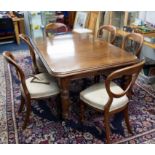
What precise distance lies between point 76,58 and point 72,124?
689 millimetres

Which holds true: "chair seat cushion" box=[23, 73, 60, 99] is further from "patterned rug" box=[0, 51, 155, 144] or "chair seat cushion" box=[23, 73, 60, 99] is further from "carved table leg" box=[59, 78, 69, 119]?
"patterned rug" box=[0, 51, 155, 144]

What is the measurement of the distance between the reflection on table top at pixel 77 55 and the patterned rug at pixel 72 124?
61cm

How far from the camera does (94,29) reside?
151 inches

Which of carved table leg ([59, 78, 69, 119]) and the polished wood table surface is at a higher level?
the polished wood table surface

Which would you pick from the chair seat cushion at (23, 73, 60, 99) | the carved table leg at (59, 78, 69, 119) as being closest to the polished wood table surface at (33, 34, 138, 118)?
Result: the carved table leg at (59, 78, 69, 119)

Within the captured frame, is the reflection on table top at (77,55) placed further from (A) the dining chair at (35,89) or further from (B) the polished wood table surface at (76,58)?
(A) the dining chair at (35,89)

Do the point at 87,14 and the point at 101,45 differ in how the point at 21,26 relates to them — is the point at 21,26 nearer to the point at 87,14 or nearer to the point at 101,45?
the point at 87,14

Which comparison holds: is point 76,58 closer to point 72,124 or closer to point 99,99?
point 99,99

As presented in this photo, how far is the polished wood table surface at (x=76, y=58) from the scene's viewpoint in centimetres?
169

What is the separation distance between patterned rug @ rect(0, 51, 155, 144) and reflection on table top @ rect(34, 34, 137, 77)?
0.61 meters

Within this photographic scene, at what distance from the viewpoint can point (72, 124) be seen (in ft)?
6.54

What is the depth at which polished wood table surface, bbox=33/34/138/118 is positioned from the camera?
5.54 ft
